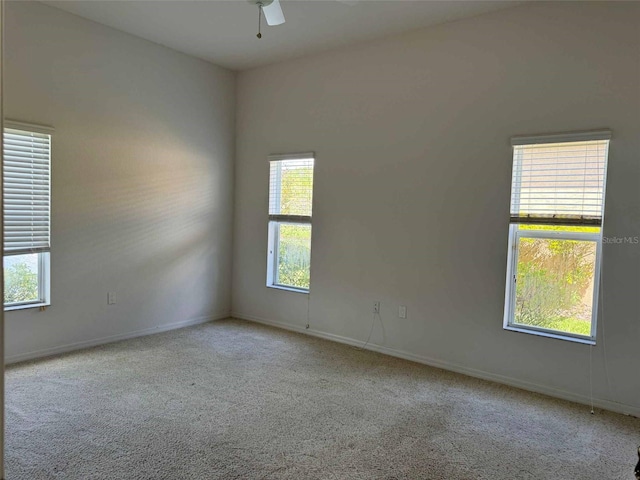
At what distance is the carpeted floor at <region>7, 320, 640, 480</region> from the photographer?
2.33 metres

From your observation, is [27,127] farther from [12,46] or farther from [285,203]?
[285,203]

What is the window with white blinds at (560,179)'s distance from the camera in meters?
3.21

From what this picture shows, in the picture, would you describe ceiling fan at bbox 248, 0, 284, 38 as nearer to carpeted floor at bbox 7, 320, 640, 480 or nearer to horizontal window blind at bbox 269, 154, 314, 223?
horizontal window blind at bbox 269, 154, 314, 223

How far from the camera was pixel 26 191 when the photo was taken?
369 cm

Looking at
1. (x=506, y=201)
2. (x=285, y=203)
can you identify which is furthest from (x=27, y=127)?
(x=506, y=201)

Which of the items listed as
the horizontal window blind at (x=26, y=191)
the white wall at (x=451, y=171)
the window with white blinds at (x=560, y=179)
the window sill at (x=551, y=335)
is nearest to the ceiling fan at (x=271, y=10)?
the white wall at (x=451, y=171)

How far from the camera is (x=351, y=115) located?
4.41m

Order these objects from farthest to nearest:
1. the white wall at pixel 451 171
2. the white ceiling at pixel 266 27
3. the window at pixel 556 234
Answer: the white ceiling at pixel 266 27, the window at pixel 556 234, the white wall at pixel 451 171

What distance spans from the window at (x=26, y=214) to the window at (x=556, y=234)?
12.6 feet

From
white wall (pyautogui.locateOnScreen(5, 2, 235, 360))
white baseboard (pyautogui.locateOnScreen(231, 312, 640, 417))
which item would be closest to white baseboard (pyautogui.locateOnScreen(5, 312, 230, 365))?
white wall (pyautogui.locateOnScreen(5, 2, 235, 360))

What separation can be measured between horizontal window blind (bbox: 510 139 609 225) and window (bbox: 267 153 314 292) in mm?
A: 2085

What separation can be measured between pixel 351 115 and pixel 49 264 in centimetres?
304

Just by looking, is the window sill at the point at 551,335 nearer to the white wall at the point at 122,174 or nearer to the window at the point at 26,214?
the white wall at the point at 122,174

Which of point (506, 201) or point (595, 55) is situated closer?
point (595, 55)
